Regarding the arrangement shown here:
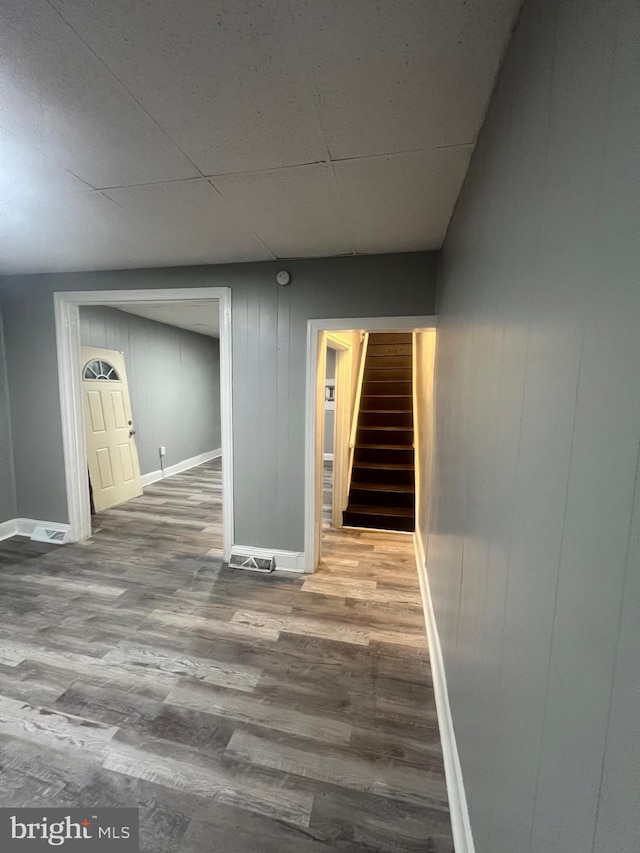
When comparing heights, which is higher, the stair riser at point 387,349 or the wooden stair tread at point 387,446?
the stair riser at point 387,349

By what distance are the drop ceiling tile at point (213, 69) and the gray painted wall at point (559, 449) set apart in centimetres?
61

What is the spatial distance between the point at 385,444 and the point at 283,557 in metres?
2.13

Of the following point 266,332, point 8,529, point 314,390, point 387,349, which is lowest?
point 8,529

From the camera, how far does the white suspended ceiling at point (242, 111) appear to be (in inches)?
34.2

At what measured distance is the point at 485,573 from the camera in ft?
3.19

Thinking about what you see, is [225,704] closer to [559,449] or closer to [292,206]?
[559,449]

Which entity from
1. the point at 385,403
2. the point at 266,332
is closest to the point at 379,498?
the point at 385,403

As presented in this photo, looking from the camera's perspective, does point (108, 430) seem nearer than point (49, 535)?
No

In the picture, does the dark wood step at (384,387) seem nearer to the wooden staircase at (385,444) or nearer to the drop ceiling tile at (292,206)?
the wooden staircase at (385,444)

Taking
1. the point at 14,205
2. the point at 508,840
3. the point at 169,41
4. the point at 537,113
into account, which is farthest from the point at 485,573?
the point at 14,205

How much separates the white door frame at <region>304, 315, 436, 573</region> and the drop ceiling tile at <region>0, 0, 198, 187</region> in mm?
1249

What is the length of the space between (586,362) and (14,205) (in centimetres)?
255

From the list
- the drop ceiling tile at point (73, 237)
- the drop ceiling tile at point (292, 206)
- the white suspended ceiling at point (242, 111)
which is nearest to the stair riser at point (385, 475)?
the drop ceiling tile at point (292, 206)

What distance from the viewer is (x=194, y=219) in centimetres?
190
